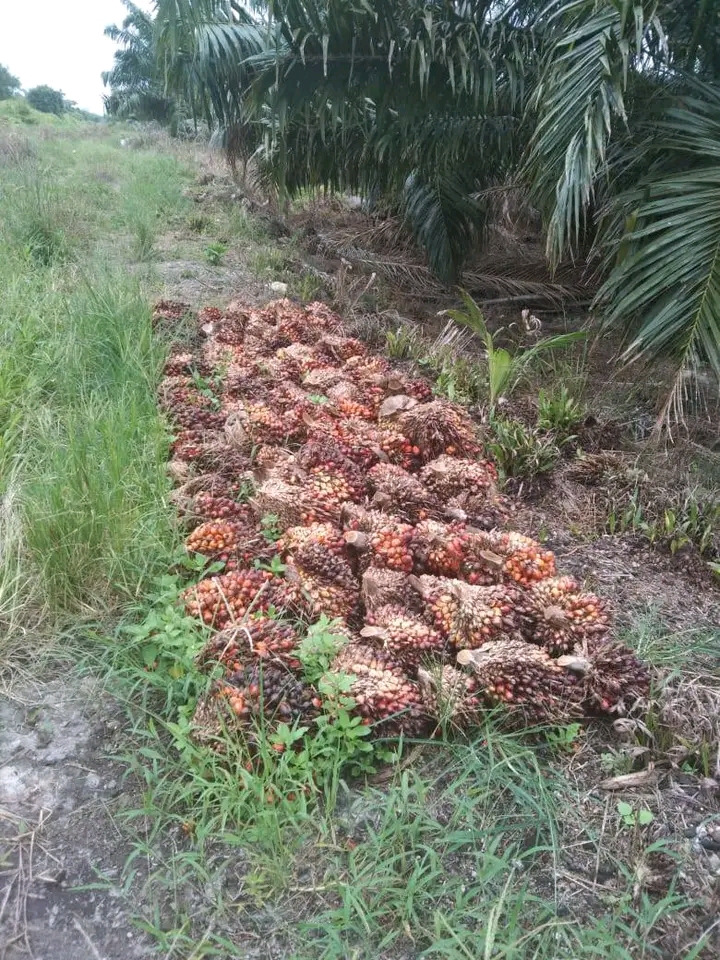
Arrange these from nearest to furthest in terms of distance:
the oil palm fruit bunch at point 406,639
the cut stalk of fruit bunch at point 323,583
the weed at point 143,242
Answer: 1. the oil palm fruit bunch at point 406,639
2. the cut stalk of fruit bunch at point 323,583
3. the weed at point 143,242

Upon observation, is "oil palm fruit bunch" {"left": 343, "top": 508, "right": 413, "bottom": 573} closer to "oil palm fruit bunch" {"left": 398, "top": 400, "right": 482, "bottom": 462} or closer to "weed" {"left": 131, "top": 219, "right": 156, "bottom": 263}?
"oil palm fruit bunch" {"left": 398, "top": 400, "right": 482, "bottom": 462}

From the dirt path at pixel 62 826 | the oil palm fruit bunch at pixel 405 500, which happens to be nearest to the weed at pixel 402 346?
the oil palm fruit bunch at pixel 405 500

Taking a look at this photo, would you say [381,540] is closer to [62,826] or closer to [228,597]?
[228,597]

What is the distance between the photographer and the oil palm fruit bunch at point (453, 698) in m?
1.28

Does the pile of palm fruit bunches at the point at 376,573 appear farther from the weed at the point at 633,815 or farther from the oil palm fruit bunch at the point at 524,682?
the weed at the point at 633,815

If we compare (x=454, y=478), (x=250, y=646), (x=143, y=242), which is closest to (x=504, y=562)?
(x=454, y=478)

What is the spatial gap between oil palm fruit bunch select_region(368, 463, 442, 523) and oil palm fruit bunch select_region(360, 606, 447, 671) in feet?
1.51

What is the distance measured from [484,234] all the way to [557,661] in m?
4.03

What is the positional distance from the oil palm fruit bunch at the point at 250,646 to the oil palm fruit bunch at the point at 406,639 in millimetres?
178

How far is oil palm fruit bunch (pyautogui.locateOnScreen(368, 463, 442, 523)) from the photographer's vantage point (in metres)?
1.90

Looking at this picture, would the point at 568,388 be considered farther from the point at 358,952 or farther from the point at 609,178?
the point at 358,952

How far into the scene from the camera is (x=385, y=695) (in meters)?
1.28

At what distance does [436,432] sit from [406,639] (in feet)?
3.26

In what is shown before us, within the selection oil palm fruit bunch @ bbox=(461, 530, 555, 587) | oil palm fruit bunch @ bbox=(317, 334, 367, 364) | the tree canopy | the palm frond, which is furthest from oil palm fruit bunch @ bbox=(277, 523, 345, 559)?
the tree canopy
